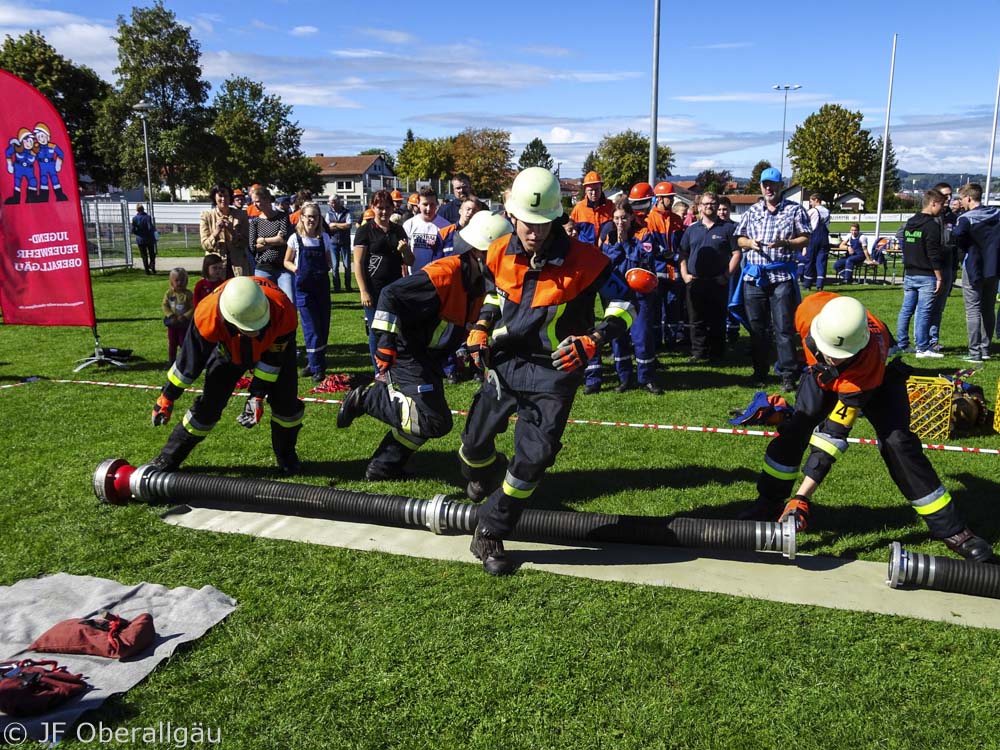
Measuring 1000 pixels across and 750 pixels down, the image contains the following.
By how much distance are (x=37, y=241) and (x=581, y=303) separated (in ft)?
26.8

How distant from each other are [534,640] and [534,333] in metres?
1.69

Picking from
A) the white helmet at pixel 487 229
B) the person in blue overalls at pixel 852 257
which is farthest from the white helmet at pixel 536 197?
the person in blue overalls at pixel 852 257

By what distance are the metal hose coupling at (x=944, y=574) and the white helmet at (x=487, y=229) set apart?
9.86 feet

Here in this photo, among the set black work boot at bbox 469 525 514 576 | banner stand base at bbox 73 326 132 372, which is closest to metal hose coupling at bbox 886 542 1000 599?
black work boot at bbox 469 525 514 576

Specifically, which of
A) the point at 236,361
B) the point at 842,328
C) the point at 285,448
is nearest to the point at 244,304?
the point at 236,361

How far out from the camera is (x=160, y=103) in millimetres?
57906

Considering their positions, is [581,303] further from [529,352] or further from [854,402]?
[854,402]

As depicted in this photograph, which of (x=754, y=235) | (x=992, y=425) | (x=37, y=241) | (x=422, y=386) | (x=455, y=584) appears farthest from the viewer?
(x=37, y=241)

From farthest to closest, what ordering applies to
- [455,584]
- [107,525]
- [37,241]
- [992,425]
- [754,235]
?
[37,241], [754,235], [992,425], [107,525], [455,584]

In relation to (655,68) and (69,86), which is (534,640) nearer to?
(655,68)

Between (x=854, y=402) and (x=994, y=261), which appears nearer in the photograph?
(x=854, y=402)

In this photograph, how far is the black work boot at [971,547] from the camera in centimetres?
441

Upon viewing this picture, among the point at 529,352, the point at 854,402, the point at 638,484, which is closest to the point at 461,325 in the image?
the point at 529,352

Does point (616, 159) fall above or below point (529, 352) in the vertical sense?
above
